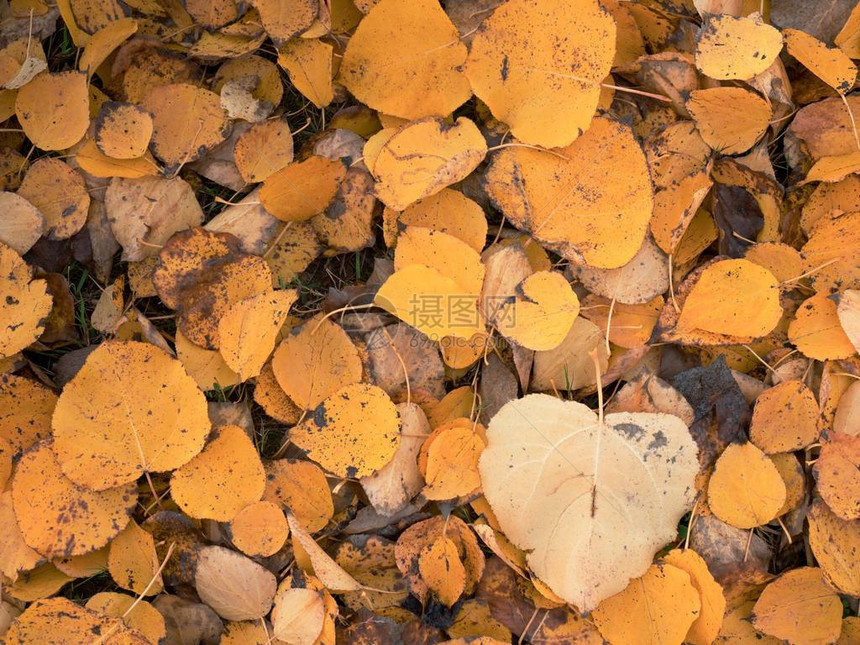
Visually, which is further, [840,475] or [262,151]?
[262,151]

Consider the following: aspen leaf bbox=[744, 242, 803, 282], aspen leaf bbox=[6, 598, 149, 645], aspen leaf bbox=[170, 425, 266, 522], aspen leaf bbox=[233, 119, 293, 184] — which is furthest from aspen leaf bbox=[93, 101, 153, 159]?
aspen leaf bbox=[744, 242, 803, 282]

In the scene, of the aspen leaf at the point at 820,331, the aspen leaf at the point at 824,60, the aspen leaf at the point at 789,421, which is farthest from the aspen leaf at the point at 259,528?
the aspen leaf at the point at 824,60

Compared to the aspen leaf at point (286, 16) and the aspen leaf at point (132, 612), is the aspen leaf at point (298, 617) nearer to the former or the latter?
the aspen leaf at point (132, 612)

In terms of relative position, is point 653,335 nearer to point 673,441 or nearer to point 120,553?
point 673,441

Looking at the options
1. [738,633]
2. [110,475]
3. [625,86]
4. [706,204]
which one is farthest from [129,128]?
[738,633]

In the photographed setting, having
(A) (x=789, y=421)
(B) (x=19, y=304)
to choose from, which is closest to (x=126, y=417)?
(B) (x=19, y=304)

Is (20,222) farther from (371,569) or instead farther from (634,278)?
(634,278)

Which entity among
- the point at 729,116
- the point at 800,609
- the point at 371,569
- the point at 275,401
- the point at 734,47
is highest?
the point at 734,47
